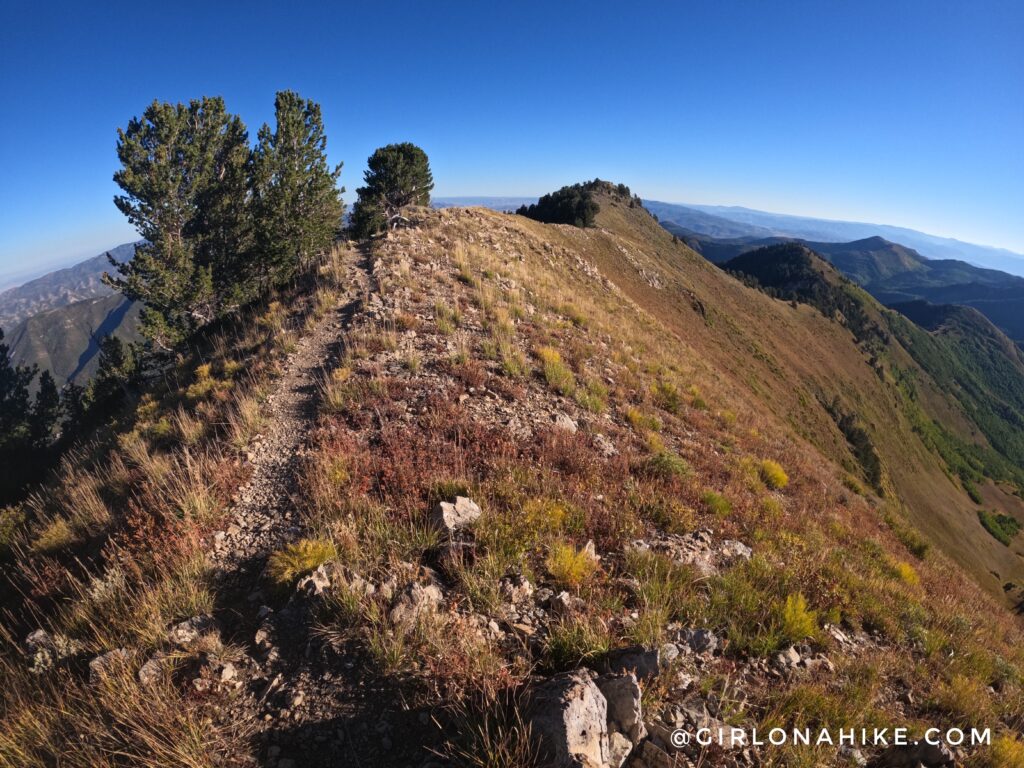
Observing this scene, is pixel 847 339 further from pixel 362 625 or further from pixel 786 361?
pixel 362 625

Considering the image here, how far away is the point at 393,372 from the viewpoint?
987 centimetres

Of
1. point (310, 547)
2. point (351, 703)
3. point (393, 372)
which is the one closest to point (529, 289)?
point (393, 372)

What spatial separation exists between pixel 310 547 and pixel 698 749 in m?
4.17

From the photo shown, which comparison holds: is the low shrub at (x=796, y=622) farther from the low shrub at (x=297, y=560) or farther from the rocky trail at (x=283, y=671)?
the low shrub at (x=297, y=560)

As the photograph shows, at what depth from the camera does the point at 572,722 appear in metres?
2.84

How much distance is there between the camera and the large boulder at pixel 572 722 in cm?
276

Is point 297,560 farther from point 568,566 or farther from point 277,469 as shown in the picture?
point 568,566

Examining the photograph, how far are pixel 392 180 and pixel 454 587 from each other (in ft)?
133

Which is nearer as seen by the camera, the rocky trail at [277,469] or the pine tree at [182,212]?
the rocky trail at [277,469]

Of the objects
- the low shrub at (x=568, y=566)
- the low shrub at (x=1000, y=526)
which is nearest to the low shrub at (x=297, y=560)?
the low shrub at (x=568, y=566)

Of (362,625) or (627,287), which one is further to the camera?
(627,287)

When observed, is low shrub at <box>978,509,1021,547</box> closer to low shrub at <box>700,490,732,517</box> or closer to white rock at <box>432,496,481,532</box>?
low shrub at <box>700,490,732,517</box>

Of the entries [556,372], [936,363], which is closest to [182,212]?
[556,372]

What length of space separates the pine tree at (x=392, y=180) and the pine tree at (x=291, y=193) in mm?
2975
